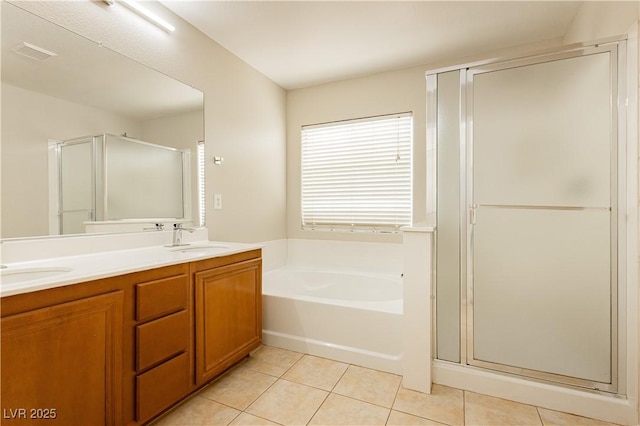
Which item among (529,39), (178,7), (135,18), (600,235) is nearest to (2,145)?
(135,18)

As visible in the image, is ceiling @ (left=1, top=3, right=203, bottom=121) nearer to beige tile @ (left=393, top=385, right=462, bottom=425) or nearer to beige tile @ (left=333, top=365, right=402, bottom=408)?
beige tile @ (left=333, top=365, right=402, bottom=408)

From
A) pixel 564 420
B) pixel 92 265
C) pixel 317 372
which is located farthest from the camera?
pixel 317 372

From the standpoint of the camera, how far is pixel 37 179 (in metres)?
1.46

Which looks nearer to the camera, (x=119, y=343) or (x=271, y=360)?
(x=119, y=343)

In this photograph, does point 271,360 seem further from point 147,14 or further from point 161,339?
point 147,14

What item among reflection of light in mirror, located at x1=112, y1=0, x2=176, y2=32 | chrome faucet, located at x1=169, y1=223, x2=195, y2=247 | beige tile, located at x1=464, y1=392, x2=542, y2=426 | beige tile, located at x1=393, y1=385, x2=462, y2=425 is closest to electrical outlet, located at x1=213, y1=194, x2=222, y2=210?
chrome faucet, located at x1=169, y1=223, x2=195, y2=247

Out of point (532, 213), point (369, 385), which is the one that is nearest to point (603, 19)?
point (532, 213)

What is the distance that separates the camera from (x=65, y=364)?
1.09m

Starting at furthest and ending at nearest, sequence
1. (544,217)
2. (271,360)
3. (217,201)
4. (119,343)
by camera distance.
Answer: (217,201)
(271,360)
(544,217)
(119,343)

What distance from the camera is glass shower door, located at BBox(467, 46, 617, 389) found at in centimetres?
157

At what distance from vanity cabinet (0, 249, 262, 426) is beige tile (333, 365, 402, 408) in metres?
0.73

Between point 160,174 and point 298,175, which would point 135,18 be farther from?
point 298,175

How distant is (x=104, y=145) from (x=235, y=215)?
1.19 meters

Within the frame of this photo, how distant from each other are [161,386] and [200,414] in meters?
0.31
